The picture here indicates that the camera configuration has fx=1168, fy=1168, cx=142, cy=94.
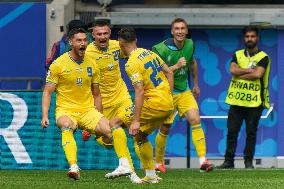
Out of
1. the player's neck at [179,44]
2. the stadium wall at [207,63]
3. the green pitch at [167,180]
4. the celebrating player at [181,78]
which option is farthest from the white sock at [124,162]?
the stadium wall at [207,63]

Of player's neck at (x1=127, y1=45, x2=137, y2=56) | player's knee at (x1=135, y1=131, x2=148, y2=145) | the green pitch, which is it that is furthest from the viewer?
player's knee at (x1=135, y1=131, x2=148, y2=145)

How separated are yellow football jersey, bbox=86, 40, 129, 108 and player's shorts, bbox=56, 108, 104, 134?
1580mm

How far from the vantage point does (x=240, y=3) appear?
22359mm

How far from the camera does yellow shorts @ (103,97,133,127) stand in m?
15.4

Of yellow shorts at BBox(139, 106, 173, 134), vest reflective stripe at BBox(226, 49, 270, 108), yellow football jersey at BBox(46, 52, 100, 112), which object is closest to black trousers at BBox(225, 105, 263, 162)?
vest reflective stripe at BBox(226, 49, 270, 108)

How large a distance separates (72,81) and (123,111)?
0.90 meters

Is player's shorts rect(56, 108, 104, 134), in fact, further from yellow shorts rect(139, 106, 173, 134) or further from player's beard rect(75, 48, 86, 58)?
player's beard rect(75, 48, 86, 58)

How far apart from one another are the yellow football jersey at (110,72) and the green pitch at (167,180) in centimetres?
114

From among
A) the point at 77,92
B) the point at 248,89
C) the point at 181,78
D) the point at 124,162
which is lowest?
the point at 124,162

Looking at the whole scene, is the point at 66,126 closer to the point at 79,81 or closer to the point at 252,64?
the point at 79,81

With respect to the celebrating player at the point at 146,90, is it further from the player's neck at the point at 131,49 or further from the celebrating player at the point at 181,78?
the celebrating player at the point at 181,78

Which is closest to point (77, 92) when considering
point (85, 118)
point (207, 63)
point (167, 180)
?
point (85, 118)

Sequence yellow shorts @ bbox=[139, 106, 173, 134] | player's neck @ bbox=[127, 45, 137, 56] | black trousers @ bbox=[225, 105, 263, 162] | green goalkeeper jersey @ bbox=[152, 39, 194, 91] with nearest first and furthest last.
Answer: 1. player's neck @ bbox=[127, 45, 137, 56]
2. yellow shorts @ bbox=[139, 106, 173, 134]
3. green goalkeeper jersey @ bbox=[152, 39, 194, 91]
4. black trousers @ bbox=[225, 105, 263, 162]

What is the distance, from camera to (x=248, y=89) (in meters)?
19.3
